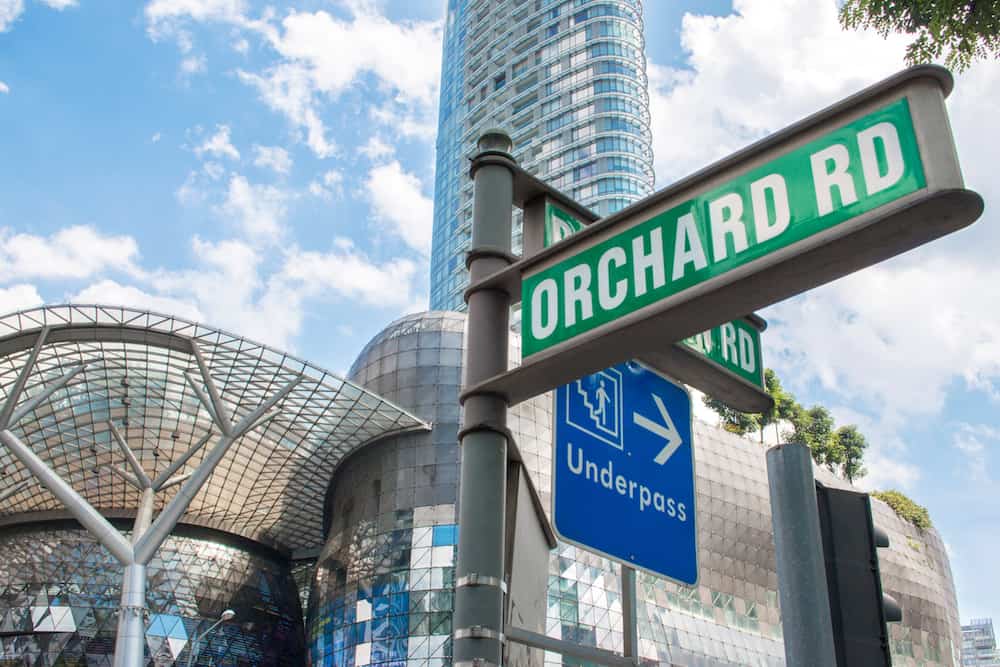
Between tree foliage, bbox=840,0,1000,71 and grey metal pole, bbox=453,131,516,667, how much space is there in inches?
165

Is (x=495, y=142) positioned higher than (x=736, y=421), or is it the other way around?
(x=736, y=421)

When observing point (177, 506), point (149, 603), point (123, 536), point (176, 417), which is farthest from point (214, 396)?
point (149, 603)

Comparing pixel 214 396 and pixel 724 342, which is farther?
pixel 214 396

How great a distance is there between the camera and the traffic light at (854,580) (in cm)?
278

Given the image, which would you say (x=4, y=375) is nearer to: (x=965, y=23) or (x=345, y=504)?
(x=345, y=504)

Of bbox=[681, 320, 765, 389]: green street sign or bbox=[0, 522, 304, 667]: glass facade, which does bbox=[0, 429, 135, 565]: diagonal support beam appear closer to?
bbox=[0, 522, 304, 667]: glass facade

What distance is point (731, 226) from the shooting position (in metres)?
3.32

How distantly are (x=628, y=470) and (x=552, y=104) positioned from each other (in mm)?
112808

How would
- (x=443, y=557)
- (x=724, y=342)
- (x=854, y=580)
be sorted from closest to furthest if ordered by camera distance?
(x=854, y=580) < (x=724, y=342) < (x=443, y=557)

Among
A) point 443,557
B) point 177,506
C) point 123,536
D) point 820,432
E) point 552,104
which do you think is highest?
point 552,104

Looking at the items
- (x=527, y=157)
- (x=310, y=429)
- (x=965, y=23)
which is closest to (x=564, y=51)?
(x=527, y=157)

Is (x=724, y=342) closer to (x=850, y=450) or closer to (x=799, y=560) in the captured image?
(x=799, y=560)

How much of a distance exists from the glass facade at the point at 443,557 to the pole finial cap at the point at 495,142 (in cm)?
3648

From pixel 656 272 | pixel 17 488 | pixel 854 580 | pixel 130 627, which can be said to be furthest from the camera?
pixel 17 488
